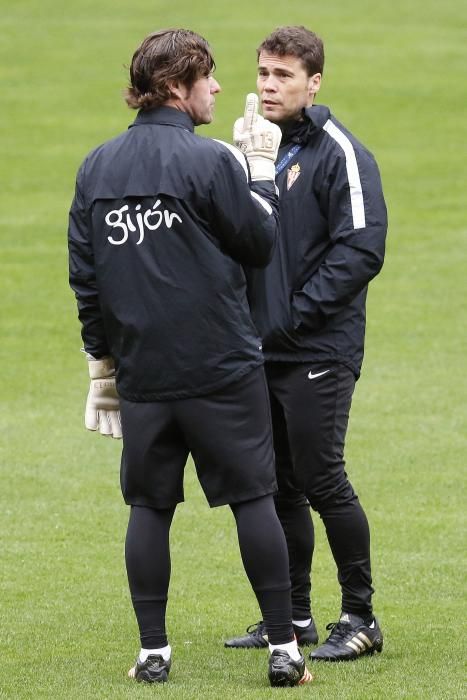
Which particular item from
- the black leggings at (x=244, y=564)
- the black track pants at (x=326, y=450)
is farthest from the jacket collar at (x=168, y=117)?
the black leggings at (x=244, y=564)

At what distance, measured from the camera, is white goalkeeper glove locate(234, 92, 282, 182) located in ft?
15.4

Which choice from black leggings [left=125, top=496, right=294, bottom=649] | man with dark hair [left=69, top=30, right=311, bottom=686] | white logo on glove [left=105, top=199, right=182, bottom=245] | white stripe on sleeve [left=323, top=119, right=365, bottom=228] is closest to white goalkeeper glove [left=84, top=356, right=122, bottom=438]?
man with dark hair [left=69, top=30, right=311, bottom=686]

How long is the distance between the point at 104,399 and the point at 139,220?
73 cm

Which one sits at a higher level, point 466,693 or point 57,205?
point 466,693

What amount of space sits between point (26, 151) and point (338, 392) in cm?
1748

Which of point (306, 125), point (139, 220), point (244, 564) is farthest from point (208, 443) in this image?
point (306, 125)

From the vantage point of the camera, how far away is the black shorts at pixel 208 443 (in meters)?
Result: 4.59

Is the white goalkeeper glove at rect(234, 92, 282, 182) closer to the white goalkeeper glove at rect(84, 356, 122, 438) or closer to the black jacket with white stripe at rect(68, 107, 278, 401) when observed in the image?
the black jacket with white stripe at rect(68, 107, 278, 401)

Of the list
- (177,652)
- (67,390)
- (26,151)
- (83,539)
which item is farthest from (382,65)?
(177,652)

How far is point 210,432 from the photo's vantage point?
4586 mm

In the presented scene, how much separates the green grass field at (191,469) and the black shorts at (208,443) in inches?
25.0

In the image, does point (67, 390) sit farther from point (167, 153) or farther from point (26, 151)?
point (26, 151)

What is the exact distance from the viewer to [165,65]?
15.0 feet

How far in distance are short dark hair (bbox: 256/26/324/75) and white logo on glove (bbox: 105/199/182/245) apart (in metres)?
1.10
